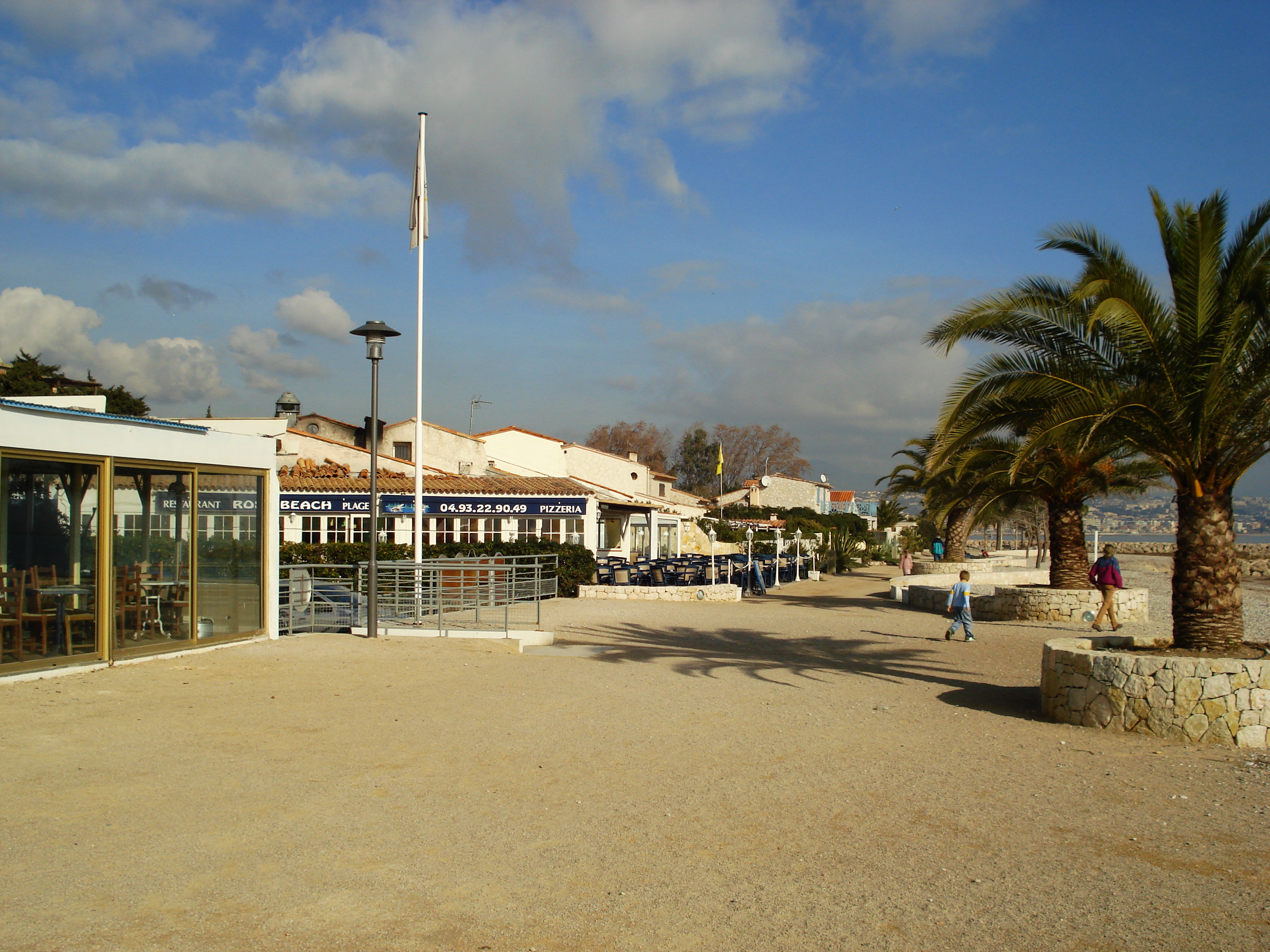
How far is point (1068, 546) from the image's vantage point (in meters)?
18.5

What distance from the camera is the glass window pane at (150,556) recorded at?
9742 mm

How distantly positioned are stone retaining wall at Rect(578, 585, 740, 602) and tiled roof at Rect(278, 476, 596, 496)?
539cm

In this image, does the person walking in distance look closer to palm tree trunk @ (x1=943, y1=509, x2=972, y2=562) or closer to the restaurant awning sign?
the restaurant awning sign

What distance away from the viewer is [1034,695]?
1020 centimetres

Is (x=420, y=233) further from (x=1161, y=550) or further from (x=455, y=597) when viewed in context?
(x=1161, y=550)

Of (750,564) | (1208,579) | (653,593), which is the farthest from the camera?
(750,564)

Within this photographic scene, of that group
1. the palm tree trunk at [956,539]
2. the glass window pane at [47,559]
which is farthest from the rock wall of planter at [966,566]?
the glass window pane at [47,559]

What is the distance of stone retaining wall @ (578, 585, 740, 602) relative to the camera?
23.3 m

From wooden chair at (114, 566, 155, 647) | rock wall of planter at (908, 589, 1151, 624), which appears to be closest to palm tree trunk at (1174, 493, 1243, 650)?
rock wall of planter at (908, 589, 1151, 624)

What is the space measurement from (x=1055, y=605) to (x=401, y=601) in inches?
489

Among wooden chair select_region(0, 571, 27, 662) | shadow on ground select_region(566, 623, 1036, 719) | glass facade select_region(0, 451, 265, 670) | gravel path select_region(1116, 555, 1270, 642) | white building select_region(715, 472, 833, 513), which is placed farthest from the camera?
white building select_region(715, 472, 833, 513)

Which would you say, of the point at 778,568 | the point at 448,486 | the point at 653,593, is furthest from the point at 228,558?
the point at 778,568

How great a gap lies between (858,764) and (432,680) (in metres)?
5.07

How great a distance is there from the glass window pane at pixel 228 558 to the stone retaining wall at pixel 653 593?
11.9 meters
